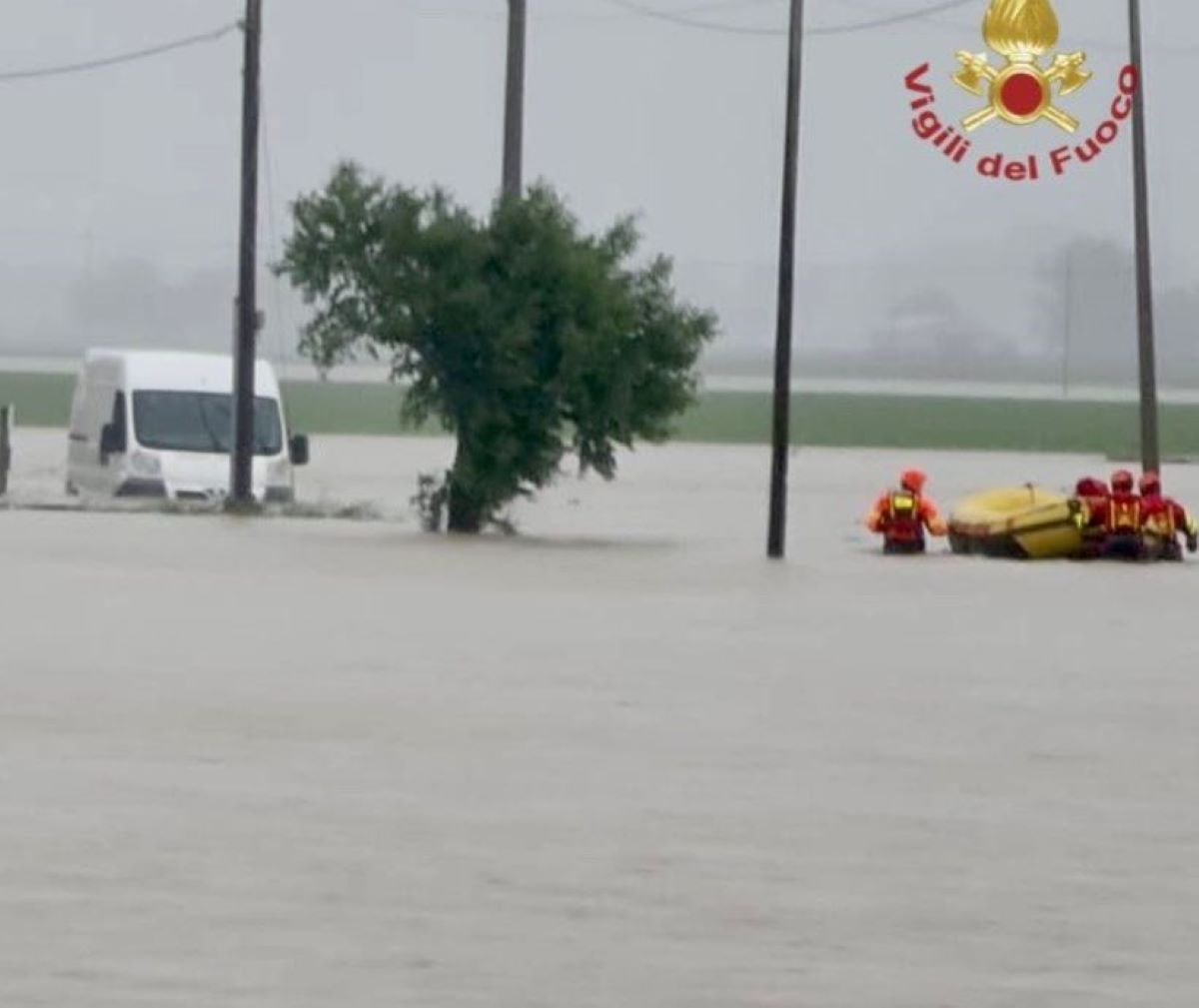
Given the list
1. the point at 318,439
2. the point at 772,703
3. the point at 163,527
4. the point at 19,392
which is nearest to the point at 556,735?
the point at 772,703

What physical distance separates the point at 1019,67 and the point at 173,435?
60.6ft

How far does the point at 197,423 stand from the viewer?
152 ft

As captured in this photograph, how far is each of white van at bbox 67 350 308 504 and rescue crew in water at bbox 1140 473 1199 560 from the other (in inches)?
465

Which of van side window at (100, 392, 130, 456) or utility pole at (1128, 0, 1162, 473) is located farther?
utility pole at (1128, 0, 1162, 473)

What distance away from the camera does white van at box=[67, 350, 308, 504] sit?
45188 millimetres

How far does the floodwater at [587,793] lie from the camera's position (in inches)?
446

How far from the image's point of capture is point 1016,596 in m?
31.2

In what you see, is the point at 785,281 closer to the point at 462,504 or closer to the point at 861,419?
the point at 462,504

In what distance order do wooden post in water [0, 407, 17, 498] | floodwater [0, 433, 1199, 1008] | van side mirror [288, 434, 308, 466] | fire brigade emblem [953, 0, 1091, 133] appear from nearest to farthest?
1. floodwater [0, 433, 1199, 1008]
2. van side mirror [288, 434, 308, 466]
3. wooden post in water [0, 407, 17, 498]
4. fire brigade emblem [953, 0, 1091, 133]

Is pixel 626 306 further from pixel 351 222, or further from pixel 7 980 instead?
pixel 7 980

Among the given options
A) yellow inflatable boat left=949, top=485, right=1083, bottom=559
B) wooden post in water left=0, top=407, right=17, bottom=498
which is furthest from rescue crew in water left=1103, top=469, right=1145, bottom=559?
wooden post in water left=0, top=407, right=17, bottom=498

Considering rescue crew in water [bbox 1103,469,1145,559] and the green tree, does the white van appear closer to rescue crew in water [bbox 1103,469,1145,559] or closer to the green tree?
the green tree

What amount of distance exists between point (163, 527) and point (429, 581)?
959cm

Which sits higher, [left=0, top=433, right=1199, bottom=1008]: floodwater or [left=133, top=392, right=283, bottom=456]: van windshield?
[left=133, top=392, right=283, bottom=456]: van windshield
